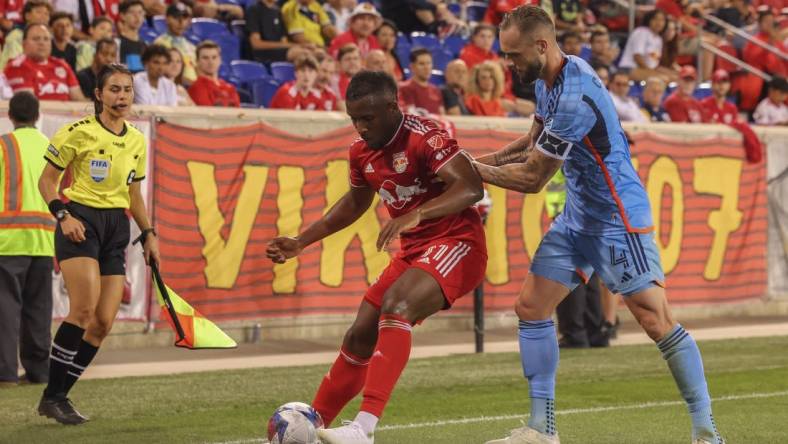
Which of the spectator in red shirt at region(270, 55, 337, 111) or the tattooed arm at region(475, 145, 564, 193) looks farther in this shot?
the spectator in red shirt at region(270, 55, 337, 111)

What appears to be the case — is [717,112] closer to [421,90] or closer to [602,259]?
[421,90]

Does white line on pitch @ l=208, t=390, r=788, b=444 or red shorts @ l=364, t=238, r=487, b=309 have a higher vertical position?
red shorts @ l=364, t=238, r=487, b=309

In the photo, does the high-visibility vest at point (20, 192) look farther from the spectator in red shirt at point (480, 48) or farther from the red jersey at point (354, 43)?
the spectator in red shirt at point (480, 48)

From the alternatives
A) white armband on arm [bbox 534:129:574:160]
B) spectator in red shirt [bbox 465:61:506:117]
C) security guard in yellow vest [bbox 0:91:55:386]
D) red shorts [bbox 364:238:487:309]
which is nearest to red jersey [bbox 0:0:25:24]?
security guard in yellow vest [bbox 0:91:55:386]

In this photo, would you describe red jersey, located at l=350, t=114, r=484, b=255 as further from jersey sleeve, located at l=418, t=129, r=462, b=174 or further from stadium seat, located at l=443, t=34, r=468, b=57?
stadium seat, located at l=443, t=34, r=468, b=57

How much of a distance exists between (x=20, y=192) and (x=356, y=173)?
4.75 m

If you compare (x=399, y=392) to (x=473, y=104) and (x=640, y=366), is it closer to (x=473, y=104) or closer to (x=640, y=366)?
(x=640, y=366)

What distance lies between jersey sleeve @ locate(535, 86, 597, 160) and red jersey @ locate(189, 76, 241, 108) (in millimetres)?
8693

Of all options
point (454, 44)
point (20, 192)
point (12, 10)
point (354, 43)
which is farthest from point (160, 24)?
point (20, 192)

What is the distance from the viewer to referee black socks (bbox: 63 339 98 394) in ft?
30.1

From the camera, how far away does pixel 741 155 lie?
18.1 meters

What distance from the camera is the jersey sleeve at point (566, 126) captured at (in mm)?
7125

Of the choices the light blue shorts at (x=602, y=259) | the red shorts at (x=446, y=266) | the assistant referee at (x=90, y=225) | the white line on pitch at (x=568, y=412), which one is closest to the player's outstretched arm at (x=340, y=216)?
the red shorts at (x=446, y=266)

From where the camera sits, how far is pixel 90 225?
914cm
